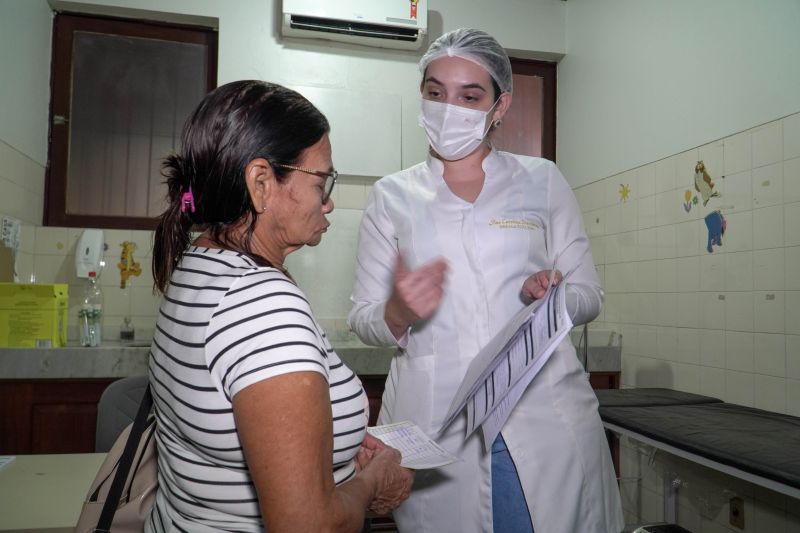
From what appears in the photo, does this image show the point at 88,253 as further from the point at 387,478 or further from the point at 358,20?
the point at 387,478

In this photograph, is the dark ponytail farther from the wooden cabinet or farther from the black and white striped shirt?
the wooden cabinet

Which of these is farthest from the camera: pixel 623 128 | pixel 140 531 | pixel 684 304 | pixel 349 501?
pixel 623 128

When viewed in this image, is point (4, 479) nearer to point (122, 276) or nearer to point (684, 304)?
point (122, 276)

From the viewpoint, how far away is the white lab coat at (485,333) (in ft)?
3.96

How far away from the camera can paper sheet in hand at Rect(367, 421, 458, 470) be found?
0.94 metres

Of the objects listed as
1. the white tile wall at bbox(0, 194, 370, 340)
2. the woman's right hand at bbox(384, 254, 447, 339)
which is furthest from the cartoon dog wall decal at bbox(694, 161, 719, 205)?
the woman's right hand at bbox(384, 254, 447, 339)

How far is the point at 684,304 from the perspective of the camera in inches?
101

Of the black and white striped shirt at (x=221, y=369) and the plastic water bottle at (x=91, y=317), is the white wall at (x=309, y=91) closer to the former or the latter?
the plastic water bottle at (x=91, y=317)

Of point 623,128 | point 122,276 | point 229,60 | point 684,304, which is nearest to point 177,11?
point 229,60

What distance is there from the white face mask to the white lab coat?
0.06 m

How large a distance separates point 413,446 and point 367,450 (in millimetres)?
84

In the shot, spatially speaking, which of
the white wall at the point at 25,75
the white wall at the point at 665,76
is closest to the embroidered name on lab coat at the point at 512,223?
the white wall at the point at 665,76

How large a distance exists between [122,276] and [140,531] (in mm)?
2408

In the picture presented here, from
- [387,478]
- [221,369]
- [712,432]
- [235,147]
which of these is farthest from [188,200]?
[712,432]
